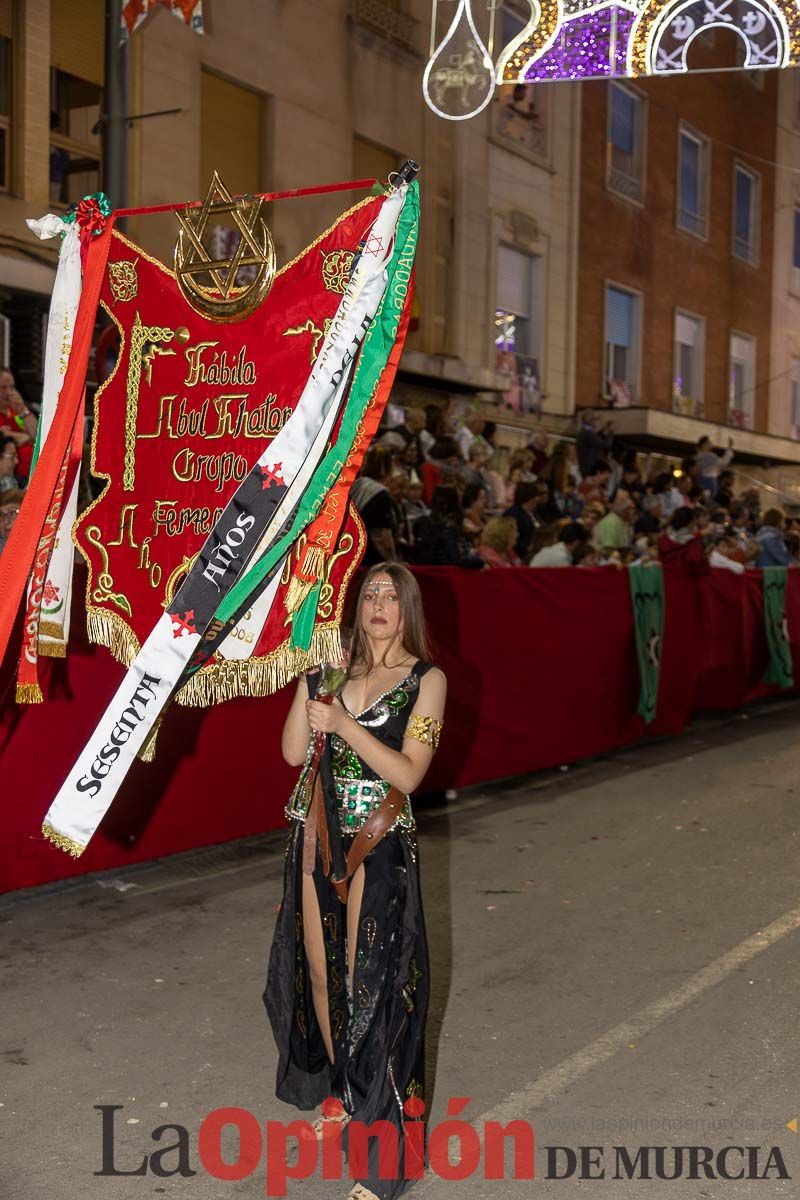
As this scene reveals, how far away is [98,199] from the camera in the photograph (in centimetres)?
491

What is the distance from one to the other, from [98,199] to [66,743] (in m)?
2.79

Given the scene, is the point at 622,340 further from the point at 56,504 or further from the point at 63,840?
the point at 63,840

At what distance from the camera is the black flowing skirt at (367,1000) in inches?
149

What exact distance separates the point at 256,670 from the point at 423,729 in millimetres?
863

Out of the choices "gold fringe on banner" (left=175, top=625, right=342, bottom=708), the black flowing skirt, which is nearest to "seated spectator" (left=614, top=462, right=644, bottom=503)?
"gold fringe on banner" (left=175, top=625, right=342, bottom=708)

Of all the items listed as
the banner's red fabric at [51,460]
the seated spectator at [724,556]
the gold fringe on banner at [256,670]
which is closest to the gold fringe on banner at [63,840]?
the banner's red fabric at [51,460]

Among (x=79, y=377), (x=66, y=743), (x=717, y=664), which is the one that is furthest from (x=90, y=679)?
(x=717, y=664)

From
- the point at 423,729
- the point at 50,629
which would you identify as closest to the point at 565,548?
the point at 50,629

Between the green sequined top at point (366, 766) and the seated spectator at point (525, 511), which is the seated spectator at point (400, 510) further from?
the green sequined top at point (366, 766)

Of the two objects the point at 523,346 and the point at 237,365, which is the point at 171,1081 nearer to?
the point at 237,365

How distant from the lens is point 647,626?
459 inches

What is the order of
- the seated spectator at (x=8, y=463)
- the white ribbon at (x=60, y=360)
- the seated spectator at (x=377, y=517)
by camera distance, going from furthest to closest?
the seated spectator at (x=377, y=517) → the seated spectator at (x=8, y=463) → the white ribbon at (x=60, y=360)

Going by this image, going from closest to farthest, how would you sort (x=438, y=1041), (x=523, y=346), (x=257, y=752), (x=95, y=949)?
(x=438, y=1041) → (x=95, y=949) → (x=257, y=752) → (x=523, y=346)

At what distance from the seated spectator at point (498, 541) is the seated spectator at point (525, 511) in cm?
198
